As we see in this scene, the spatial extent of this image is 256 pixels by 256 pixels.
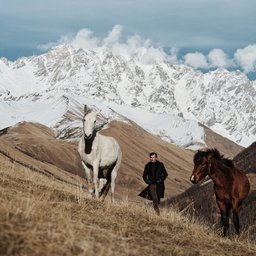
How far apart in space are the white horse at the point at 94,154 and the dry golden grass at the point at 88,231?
271 centimetres

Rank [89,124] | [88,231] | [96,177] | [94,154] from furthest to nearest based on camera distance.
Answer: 1. [94,154]
2. [96,177]
3. [89,124]
4. [88,231]

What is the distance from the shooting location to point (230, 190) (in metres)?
15.5

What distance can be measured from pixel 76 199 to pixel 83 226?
4.51 meters

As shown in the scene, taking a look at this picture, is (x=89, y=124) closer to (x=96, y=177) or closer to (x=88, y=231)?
(x=96, y=177)

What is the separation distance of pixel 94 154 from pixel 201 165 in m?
3.52

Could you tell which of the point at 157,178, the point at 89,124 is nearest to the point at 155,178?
the point at 157,178

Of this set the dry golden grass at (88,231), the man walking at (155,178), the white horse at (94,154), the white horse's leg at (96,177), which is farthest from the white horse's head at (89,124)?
the dry golden grass at (88,231)

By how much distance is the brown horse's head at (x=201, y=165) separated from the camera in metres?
15.4

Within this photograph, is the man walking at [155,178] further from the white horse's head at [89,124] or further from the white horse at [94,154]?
the white horse's head at [89,124]

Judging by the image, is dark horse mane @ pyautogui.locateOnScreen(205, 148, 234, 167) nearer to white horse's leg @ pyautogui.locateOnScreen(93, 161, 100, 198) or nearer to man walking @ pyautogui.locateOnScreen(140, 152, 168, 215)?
man walking @ pyautogui.locateOnScreen(140, 152, 168, 215)

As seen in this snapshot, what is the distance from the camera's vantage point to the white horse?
1691cm

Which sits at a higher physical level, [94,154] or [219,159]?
[219,159]

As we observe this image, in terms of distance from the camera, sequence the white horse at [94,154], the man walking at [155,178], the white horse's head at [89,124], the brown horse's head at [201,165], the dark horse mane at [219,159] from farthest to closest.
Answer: the man walking at [155,178] → the white horse at [94,154] → the white horse's head at [89,124] → the dark horse mane at [219,159] → the brown horse's head at [201,165]

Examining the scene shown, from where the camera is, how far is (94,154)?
1723 cm
